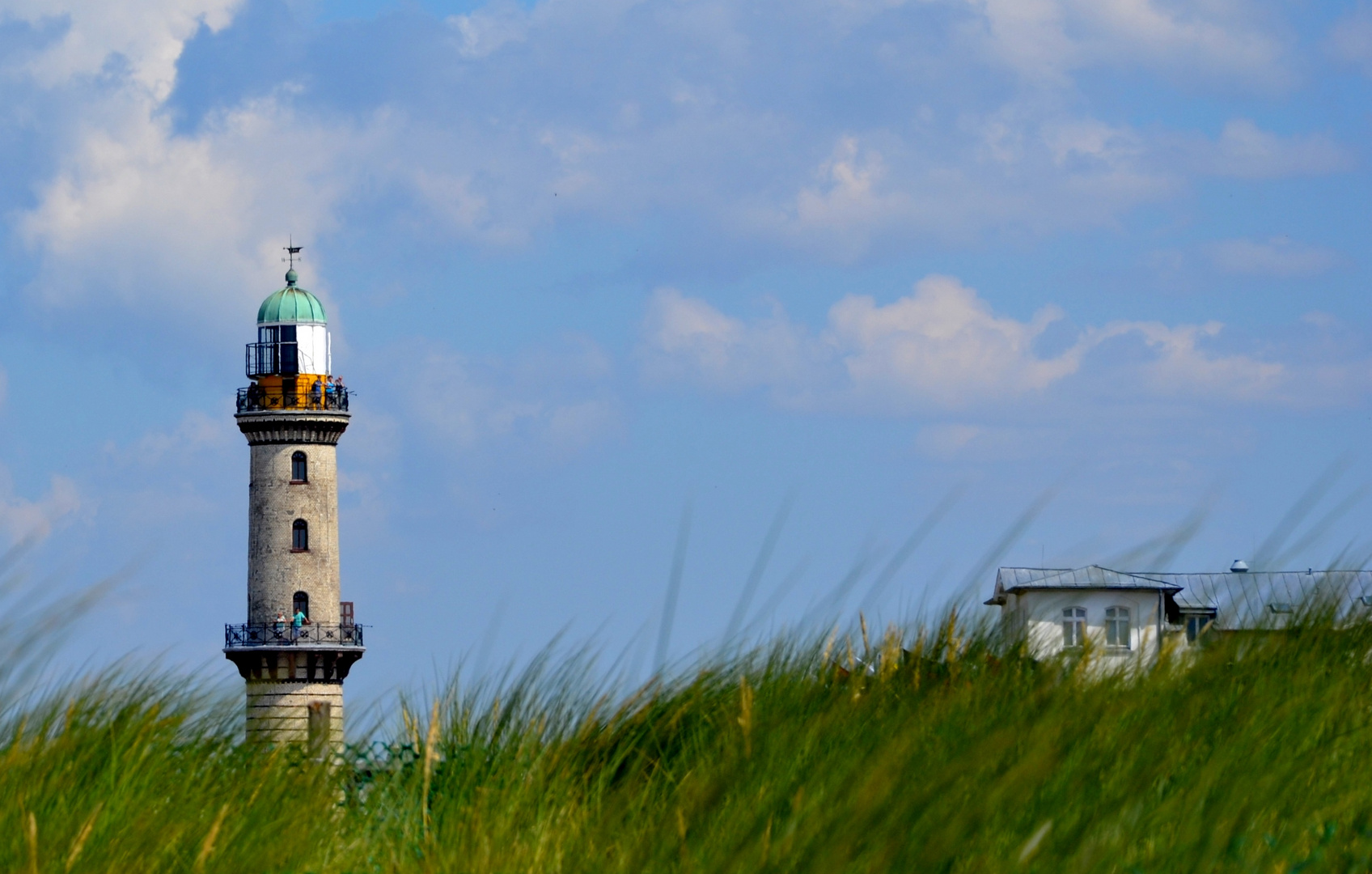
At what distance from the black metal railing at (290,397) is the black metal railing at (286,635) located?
5324 millimetres

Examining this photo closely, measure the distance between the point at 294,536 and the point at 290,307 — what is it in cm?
610

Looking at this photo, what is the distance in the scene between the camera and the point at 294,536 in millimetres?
46844

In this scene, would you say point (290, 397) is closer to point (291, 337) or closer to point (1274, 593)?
point (291, 337)

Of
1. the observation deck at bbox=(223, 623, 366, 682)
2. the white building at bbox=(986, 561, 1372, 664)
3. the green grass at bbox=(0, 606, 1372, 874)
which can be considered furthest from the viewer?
the observation deck at bbox=(223, 623, 366, 682)

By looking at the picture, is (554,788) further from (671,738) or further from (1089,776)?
(1089,776)

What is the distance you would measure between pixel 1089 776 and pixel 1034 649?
7.35 ft

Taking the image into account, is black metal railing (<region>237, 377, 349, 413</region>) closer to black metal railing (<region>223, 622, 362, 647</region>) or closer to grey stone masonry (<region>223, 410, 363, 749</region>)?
grey stone masonry (<region>223, 410, 363, 749</region>)

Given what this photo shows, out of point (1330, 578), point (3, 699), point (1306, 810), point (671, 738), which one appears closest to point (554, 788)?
point (671, 738)

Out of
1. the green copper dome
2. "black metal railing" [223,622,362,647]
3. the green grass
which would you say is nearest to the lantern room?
the green copper dome

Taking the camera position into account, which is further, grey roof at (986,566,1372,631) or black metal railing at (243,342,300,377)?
black metal railing at (243,342,300,377)

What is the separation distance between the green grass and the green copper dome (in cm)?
4205

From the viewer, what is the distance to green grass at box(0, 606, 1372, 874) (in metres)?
Answer: 4.68

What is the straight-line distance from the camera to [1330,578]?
7.35 metres

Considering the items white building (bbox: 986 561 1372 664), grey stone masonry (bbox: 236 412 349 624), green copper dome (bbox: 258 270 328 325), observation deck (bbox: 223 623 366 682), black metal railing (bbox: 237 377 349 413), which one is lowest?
white building (bbox: 986 561 1372 664)
